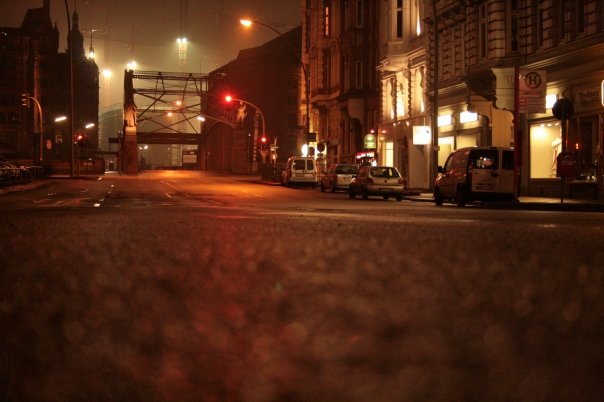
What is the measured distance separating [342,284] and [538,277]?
82.1 inches

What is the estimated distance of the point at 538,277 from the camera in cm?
838

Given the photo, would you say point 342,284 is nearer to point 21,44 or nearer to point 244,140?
point 244,140

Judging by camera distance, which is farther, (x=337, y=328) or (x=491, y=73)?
(x=491, y=73)

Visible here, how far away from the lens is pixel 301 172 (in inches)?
2160

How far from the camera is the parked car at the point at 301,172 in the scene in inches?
2153

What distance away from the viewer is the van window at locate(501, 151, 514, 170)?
1144 inches

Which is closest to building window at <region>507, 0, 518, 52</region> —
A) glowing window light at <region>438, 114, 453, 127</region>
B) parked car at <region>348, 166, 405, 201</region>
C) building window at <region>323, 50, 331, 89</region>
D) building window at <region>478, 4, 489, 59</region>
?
building window at <region>478, 4, 489, 59</region>

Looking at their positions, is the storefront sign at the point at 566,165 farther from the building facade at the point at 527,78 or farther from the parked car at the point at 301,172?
the parked car at the point at 301,172

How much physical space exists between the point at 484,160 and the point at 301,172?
26.6m

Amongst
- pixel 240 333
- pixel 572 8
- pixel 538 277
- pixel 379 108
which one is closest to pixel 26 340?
pixel 240 333

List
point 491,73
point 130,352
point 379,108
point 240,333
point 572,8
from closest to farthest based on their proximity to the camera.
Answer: point 130,352 → point 240,333 → point 572,8 → point 491,73 → point 379,108

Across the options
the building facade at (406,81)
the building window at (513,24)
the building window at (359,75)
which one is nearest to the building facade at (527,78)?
the building window at (513,24)

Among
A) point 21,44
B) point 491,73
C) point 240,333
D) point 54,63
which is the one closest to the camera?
point 240,333

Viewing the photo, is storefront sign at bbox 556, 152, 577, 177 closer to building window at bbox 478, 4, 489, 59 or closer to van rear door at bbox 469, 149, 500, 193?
van rear door at bbox 469, 149, 500, 193
